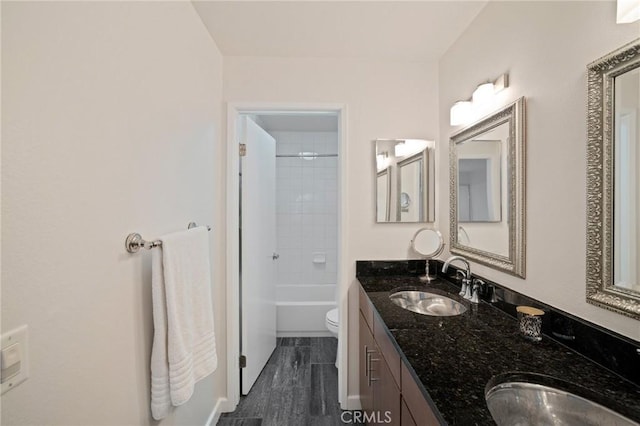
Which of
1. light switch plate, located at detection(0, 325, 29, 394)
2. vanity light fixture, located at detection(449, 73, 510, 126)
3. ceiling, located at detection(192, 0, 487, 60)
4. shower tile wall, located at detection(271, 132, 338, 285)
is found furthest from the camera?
shower tile wall, located at detection(271, 132, 338, 285)

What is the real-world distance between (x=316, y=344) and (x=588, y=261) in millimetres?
2437

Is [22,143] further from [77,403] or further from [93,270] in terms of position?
[77,403]

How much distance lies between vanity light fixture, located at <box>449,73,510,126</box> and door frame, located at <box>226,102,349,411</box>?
688 millimetres

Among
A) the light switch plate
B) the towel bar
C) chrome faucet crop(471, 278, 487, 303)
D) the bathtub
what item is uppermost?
the towel bar

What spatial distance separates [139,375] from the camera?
1.02m

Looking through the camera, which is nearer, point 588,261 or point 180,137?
point 588,261

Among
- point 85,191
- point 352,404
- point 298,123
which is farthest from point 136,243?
point 298,123

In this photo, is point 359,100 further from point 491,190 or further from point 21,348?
point 21,348

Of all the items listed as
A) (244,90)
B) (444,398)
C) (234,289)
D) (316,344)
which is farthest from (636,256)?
(316,344)

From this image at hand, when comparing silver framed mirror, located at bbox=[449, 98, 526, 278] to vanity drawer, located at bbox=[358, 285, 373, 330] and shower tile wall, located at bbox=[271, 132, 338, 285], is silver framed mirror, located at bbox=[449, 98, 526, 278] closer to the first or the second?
vanity drawer, located at bbox=[358, 285, 373, 330]

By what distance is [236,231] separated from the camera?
6.38 ft

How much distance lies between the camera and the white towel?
101 cm

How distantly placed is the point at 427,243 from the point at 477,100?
0.92 meters

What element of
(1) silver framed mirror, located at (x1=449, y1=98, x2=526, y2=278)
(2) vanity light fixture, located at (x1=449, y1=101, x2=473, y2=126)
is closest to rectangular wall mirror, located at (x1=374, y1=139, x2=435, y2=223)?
(1) silver framed mirror, located at (x1=449, y1=98, x2=526, y2=278)
